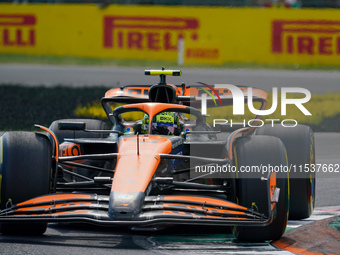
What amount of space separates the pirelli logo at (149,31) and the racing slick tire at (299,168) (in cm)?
1544

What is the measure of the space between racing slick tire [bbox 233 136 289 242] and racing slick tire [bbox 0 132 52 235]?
1.59 meters

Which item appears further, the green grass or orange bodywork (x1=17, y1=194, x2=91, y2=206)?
the green grass

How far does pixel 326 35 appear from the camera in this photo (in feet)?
74.2

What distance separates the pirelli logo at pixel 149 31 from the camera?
22938 mm

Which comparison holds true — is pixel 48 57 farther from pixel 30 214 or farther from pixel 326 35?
pixel 30 214

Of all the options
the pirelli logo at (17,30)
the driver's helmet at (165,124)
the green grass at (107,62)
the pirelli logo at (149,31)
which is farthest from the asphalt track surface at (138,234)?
the pirelli logo at (17,30)

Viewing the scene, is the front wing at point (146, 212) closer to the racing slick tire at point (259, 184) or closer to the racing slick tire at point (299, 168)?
the racing slick tire at point (259, 184)

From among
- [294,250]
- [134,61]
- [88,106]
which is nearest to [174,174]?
[294,250]

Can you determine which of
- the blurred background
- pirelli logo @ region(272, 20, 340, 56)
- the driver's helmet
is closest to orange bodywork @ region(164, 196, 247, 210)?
the driver's helmet

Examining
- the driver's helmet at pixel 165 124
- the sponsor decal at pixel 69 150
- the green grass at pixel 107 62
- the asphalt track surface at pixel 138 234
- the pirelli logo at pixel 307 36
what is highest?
the pirelli logo at pixel 307 36

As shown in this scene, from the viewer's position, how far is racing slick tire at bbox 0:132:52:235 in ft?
20.9

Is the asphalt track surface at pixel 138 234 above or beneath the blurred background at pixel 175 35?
beneath

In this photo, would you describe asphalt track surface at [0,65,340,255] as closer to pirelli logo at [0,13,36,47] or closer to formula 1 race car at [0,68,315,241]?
formula 1 race car at [0,68,315,241]

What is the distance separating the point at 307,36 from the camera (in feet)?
74.3
